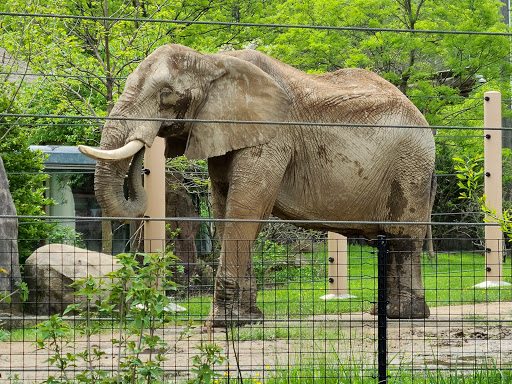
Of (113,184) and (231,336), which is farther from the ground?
(113,184)

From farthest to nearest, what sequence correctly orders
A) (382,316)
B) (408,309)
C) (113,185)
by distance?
(408,309)
(113,185)
(382,316)

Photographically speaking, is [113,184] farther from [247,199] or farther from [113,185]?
[247,199]

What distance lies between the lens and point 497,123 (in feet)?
44.1

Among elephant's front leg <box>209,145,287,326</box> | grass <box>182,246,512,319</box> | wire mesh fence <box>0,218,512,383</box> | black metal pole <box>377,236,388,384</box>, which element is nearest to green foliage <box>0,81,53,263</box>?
wire mesh fence <box>0,218,512,383</box>

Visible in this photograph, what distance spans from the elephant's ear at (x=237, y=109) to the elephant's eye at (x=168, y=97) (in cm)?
34

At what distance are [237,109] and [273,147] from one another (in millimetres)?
537

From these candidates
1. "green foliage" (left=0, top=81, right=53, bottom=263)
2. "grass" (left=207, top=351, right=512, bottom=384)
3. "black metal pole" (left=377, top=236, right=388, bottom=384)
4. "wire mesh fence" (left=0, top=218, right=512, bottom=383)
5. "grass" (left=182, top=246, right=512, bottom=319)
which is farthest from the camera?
"green foliage" (left=0, top=81, right=53, bottom=263)

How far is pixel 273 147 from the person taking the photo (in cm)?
915

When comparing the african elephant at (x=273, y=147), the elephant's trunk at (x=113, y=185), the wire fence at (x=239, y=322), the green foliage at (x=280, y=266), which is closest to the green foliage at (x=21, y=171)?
the wire fence at (x=239, y=322)

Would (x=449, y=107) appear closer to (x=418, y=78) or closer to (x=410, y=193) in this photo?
(x=418, y=78)

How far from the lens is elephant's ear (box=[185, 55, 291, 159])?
29.5 ft

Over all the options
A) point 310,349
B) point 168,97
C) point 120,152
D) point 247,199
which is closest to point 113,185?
point 120,152

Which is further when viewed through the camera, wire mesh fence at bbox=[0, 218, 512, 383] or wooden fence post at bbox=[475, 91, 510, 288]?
wooden fence post at bbox=[475, 91, 510, 288]

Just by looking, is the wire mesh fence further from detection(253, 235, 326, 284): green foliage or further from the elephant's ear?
the elephant's ear
